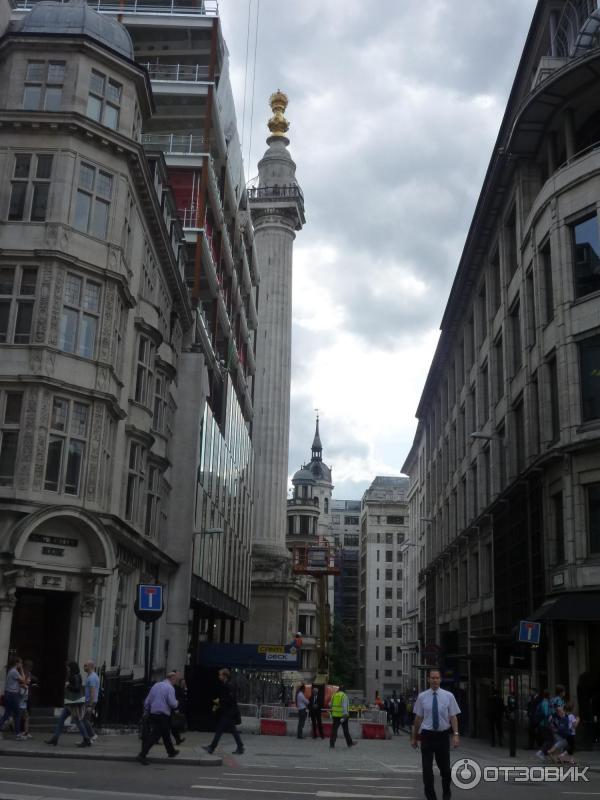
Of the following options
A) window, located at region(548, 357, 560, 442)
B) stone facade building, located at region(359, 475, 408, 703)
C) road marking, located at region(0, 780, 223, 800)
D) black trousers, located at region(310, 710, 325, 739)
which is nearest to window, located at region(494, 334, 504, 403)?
window, located at region(548, 357, 560, 442)

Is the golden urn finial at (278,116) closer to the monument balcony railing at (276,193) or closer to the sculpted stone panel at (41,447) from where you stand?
the monument balcony railing at (276,193)

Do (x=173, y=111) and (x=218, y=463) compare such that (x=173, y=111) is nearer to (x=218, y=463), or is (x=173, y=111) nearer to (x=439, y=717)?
(x=218, y=463)

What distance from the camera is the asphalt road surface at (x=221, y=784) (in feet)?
40.4

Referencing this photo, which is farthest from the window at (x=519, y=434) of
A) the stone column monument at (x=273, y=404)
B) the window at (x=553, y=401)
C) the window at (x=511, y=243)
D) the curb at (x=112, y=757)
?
the stone column monument at (x=273, y=404)

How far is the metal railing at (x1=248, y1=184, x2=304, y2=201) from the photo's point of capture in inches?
3602

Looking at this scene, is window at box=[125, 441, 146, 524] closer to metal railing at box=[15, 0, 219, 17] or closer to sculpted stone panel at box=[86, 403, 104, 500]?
sculpted stone panel at box=[86, 403, 104, 500]

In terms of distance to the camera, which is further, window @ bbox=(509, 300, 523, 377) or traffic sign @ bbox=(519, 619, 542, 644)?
window @ bbox=(509, 300, 523, 377)

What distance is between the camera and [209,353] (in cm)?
4534

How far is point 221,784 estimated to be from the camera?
556 inches

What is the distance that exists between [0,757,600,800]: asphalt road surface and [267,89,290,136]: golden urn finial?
8886 centimetres

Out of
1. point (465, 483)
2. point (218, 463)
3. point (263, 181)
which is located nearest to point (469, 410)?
point (465, 483)

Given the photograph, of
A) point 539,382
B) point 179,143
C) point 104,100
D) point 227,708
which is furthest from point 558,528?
point 179,143

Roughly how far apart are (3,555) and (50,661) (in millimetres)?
3897

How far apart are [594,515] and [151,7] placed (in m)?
36.3
